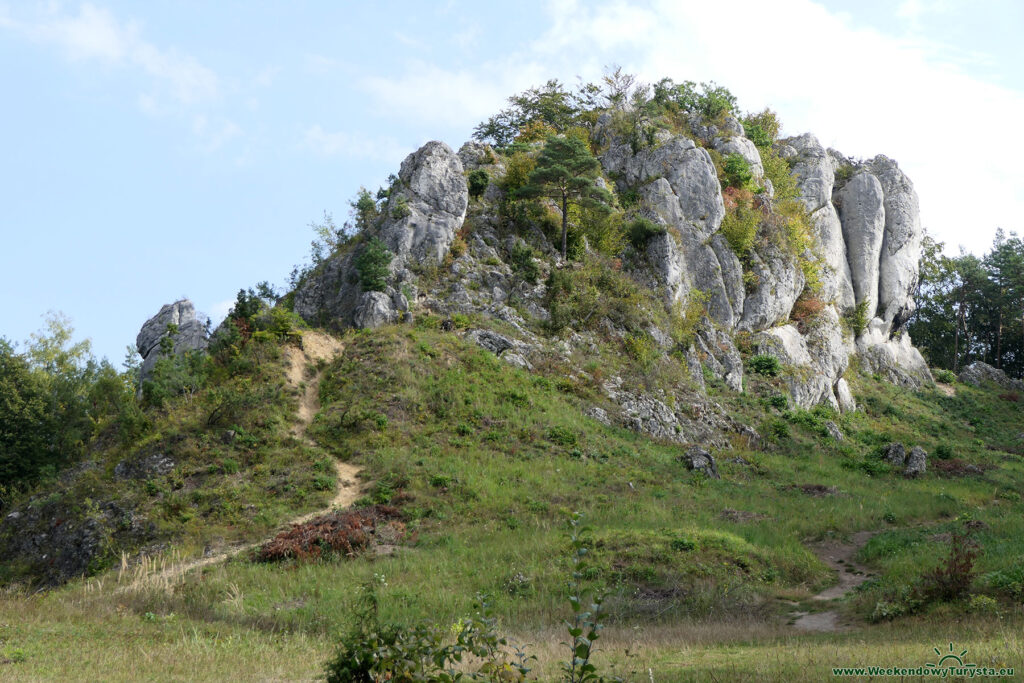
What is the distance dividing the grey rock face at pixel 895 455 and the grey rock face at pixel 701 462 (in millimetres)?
10469

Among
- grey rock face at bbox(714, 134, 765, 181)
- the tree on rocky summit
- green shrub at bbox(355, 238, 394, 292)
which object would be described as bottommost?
green shrub at bbox(355, 238, 394, 292)

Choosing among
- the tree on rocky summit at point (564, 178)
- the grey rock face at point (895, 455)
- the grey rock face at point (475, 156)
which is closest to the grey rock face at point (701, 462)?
the grey rock face at point (895, 455)

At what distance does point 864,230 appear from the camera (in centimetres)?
5738

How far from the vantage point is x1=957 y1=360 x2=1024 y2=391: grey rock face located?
6098cm

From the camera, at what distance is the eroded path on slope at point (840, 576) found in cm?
1328

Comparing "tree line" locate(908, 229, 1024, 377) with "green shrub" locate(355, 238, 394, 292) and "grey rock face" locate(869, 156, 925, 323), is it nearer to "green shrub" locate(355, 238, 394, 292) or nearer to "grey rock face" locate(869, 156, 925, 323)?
"grey rock face" locate(869, 156, 925, 323)

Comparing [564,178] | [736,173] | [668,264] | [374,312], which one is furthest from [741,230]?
[374,312]

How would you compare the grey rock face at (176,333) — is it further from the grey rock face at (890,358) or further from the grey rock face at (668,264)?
the grey rock face at (890,358)

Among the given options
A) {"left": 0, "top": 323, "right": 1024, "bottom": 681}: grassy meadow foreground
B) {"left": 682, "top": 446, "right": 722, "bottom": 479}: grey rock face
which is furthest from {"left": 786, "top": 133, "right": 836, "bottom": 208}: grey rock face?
{"left": 682, "top": 446, "right": 722, "bottom": 479}: grey rock face

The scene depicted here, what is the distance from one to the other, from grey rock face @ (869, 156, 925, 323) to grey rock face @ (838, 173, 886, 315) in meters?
0.82

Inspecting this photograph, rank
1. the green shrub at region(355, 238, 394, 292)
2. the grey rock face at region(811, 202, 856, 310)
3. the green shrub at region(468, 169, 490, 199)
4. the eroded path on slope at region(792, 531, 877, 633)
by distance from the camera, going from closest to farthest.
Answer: the eroded path on slope at region(792, 531, 877, 633) < the green shrub at region(355, 238, 394, 292) < the green shrub at region(468, 169, 490, 199) < the grey rock face at region(811, 202, 856, 310)

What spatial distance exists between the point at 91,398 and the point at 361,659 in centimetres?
3657

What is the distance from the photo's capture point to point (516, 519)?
21328 mm

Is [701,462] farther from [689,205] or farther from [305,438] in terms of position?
[689,205]
